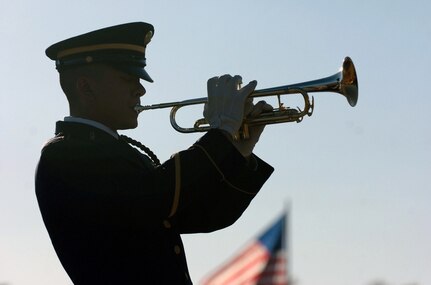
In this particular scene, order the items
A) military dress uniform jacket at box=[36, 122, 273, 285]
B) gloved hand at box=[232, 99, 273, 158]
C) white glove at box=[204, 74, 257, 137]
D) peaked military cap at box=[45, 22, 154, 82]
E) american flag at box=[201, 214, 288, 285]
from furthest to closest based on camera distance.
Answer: american flag at box=[201, 214, 288, 285] < gloved hand at box=[232, 99, 273, 158] < peaked military cap at box=[45, 22, 154, 82] < white glove at box=[204, 74, 257, 137] < military dress uniform jacket at box=[36, 122, 273, 285]

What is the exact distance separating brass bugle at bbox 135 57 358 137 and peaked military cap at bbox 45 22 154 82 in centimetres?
39

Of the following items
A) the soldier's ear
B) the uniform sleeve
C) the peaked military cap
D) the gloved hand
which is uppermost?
the peaked military cap

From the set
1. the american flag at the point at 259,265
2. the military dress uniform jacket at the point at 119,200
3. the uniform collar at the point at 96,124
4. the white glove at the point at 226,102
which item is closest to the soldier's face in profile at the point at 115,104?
the uniform collar at the point at 96,124

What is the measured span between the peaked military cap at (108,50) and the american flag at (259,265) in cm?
696

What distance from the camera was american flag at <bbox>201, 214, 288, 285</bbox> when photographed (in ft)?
52.4

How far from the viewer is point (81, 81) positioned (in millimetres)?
9078

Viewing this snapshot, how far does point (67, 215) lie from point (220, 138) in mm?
1086

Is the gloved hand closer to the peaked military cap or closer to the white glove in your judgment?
the white glove

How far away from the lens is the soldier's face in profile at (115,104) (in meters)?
8.95

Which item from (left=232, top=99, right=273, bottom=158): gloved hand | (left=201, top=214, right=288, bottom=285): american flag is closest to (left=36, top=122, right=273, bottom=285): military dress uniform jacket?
(left=232, top=99, right=273, bottom=158): gloved hand

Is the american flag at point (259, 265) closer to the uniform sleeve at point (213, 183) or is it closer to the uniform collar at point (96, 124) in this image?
the uniform sleeve at point (213, 183)

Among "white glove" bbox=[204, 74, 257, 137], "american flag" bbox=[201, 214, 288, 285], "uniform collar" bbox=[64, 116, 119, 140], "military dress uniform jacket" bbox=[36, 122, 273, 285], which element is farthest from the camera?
"american flag" bbox=[201, 214, 288, 285]

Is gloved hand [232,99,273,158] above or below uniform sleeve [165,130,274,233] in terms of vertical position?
above

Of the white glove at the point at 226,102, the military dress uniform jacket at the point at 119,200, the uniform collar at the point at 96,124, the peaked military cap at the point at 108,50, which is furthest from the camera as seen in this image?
the peaked military cap at the point at 108,50
